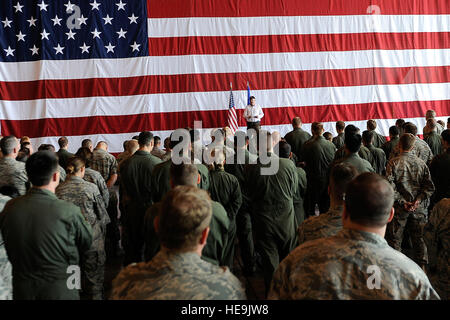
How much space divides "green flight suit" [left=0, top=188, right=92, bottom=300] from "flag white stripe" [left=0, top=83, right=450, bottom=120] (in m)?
8.10

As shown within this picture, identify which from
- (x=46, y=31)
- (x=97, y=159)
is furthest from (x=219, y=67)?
(x=97, y=159)

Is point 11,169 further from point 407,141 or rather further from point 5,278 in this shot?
point 407,141

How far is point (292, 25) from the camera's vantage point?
10773 mm

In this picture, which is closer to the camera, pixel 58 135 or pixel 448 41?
pixel 58 135

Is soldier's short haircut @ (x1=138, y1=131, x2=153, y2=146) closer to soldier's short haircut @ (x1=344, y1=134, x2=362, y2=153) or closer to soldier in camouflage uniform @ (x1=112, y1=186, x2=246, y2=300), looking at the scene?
soldier's short haircut @ (x1=344, y1=134, x2=362, y2=153)

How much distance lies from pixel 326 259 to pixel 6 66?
1048cm

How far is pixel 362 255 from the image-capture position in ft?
5.08

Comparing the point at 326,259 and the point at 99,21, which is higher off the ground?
the point at 99,21

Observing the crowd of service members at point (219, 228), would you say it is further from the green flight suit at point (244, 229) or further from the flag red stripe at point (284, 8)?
the flag red stripe at point (284, 8)

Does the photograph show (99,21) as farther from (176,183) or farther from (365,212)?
(365,212)

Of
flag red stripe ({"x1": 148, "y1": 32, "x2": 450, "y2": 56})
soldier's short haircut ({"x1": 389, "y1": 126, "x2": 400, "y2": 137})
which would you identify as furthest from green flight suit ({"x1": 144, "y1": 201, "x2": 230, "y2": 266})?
flag red stripe ({"x1": 148, "y1": 32, "x2": 450, "y2": 56})

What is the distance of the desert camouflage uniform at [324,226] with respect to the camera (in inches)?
94.9

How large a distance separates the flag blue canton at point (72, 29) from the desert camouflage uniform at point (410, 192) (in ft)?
24.6

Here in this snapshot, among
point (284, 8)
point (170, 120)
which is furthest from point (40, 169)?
point (284, 8)
